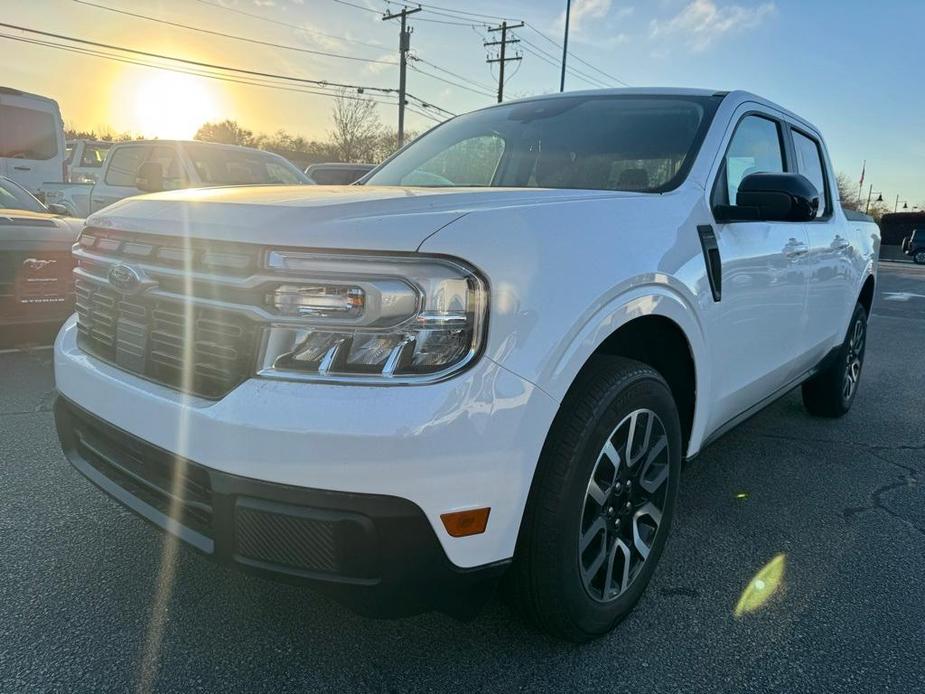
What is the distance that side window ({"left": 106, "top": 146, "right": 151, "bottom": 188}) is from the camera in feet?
30.4

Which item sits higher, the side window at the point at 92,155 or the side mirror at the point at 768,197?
the side window at the point at 92,155

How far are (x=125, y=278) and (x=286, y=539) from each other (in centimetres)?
93

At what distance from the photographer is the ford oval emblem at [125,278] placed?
1.98 metres

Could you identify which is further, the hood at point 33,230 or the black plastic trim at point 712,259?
the hood at point 33,230

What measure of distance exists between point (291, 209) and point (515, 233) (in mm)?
559

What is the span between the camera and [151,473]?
6.20 feet

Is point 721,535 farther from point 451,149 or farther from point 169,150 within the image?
point 169,150

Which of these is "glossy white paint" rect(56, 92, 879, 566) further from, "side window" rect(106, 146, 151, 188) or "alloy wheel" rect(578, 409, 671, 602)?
"side window" rect(106, 146, 151, 188)

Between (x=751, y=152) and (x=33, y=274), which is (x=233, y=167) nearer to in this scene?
(x=33, y=274)

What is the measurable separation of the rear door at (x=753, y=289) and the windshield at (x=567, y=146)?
0.64ft

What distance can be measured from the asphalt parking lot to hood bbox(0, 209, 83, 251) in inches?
89.9

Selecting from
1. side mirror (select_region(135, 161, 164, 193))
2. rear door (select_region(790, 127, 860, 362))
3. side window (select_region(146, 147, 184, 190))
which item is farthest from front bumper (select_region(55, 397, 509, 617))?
side window (select_region(146, 147, 184, 190))

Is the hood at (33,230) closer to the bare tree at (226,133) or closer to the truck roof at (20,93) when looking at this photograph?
the truck roof at (20,93)

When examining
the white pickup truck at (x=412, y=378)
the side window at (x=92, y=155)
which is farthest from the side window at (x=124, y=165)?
the side window at (x=92, y=155)
